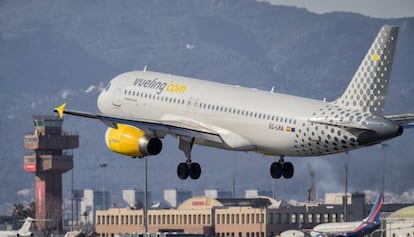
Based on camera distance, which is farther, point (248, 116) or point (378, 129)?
point (248, 116)

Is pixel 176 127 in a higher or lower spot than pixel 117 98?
lower

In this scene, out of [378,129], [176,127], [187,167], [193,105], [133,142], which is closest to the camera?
[378,129]

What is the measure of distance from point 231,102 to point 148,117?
8.69 meters

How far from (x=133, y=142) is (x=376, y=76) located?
1966 centimetres

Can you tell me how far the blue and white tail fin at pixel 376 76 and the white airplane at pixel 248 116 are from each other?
63 millimetres

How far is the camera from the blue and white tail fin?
330 feet

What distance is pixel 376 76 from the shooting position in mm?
101125

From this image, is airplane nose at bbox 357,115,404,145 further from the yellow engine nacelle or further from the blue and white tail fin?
the yellow engine nacelle

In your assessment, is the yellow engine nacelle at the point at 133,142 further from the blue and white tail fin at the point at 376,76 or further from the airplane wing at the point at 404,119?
the airplane wing at the point at 404,119

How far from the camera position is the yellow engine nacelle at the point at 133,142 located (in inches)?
4392

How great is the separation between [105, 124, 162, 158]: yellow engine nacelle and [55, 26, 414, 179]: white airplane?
0.07 metres

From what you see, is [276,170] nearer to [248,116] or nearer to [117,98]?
[248,116]

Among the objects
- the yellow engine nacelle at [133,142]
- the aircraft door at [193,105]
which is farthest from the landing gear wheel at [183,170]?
the aircraft door at [193,105]

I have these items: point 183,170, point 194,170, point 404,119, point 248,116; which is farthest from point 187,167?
point 404,119
